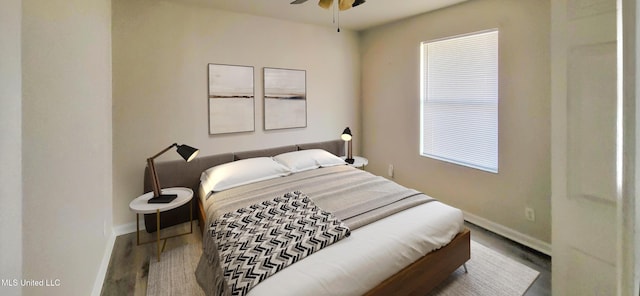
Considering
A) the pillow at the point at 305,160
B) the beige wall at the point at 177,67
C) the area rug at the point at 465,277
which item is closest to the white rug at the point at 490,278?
the area rug at the point at 465,277

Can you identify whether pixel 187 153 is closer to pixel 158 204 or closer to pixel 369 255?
pixel 158 204

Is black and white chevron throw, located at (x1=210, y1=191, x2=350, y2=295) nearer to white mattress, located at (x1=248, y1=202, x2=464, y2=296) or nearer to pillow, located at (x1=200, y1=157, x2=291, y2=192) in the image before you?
white mattress, located at (x1=248, y1=202, x2=464, y2=296)

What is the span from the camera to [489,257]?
2.32m

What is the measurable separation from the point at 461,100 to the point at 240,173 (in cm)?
262

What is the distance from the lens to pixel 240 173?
2742 millimetres

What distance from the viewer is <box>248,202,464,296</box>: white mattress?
1298 millimetres

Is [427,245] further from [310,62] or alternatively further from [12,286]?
[310,62]

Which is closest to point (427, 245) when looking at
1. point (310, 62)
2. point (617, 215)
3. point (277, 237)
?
point (277, 237)

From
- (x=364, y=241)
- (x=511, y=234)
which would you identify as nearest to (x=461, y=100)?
(x=511, y=234)

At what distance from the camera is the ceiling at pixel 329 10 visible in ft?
9.43

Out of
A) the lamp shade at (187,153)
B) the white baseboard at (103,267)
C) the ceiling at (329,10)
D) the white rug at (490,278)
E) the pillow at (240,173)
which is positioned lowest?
the white rug at (490,278)

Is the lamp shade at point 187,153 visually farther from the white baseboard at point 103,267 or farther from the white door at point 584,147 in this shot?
the white door at point 584,147

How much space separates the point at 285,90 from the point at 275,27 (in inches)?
31.8

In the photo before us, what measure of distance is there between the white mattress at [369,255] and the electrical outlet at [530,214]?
3.31ft
